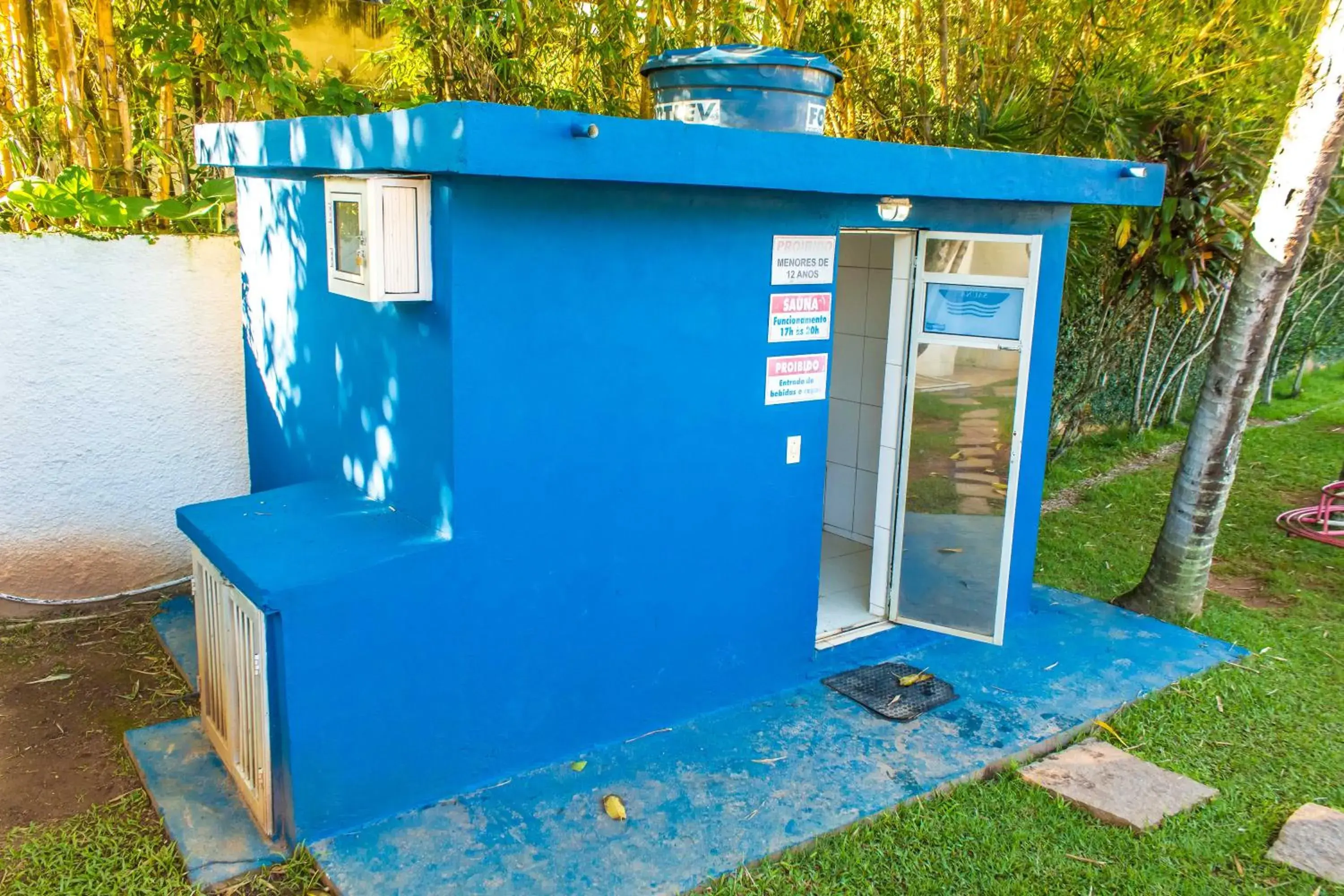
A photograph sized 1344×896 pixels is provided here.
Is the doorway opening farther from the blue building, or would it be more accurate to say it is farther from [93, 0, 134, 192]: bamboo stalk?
[93, 0, 134, 192]: bamboo stalk

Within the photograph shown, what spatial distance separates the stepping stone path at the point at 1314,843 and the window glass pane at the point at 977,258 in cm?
259

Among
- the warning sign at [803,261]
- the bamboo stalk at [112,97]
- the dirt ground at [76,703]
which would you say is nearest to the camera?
the dirt ground at [76,703]

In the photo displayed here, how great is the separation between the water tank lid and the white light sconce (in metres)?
0.78

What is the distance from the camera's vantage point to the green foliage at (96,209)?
516cm

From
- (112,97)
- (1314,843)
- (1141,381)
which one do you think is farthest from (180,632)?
(1141,381)

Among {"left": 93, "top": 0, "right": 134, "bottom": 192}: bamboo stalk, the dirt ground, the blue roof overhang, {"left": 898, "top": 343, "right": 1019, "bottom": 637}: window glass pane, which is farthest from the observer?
{"left": 93, "top": 0, "right": 134, "bottom": 192}: bamboo stalk

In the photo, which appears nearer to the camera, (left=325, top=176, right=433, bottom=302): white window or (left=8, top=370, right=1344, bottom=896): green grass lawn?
(left=325, top=176, right=433, bottom=302): white window

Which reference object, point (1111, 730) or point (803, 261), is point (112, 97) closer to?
point (803, 261)

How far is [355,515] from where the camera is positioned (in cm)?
411

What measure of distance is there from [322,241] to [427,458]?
3.98ft

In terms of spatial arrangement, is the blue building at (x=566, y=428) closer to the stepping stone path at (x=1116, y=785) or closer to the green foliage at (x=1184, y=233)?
the stepping stone path at (x=1116, y=785)

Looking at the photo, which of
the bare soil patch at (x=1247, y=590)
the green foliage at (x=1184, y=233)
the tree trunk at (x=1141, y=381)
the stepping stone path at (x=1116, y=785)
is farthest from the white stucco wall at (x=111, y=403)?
the tree trunk at (x=1141, y=381)

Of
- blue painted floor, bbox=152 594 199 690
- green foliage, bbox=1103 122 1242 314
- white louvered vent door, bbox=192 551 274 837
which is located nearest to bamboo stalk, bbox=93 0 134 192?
blue painted floor, bbox=152 594 199 690

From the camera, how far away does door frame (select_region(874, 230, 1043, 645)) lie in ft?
16.5
